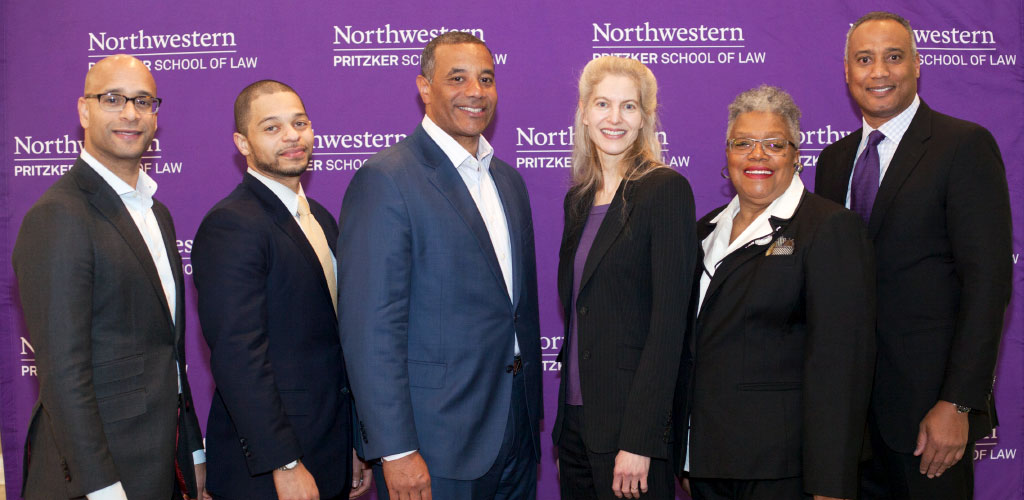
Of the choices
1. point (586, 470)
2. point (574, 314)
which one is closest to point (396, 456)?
point (586, 470)

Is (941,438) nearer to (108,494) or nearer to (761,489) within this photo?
(761,489)

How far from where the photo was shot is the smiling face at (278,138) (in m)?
Result: 2.55

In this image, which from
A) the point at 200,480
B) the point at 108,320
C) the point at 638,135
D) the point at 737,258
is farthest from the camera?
the point at 200,480

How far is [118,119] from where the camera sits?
2375 millimetres

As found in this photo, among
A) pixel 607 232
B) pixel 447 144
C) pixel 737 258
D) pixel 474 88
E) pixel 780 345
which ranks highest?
pixel 474 88

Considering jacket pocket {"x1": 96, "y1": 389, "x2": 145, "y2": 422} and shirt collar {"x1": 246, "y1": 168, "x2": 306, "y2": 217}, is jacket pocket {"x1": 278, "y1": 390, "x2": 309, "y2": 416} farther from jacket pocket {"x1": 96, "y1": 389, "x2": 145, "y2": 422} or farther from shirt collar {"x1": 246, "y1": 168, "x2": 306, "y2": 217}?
shirt collar {"x1": 246, "y1": 168, "x2": 306, "y2": 217}

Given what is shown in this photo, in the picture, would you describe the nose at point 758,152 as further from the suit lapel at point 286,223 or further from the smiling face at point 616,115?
the suit lapel at point 286,223

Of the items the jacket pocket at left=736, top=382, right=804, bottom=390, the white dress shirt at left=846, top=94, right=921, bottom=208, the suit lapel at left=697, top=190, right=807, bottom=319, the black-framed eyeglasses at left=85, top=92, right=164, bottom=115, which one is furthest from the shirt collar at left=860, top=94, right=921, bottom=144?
the black-framed eyeglasses at left=85, top=92, right=164, bottom=115

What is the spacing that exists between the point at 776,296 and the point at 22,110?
391 centimetres

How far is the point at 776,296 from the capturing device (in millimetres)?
2207

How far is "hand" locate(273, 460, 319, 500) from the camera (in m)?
2.29

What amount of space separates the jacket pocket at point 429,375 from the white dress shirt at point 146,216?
2.66 feet

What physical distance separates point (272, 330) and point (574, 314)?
0.98m

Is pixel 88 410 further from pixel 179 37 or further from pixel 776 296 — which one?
pixel 179 37
